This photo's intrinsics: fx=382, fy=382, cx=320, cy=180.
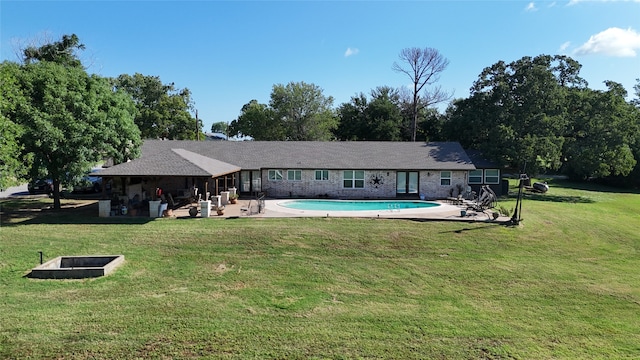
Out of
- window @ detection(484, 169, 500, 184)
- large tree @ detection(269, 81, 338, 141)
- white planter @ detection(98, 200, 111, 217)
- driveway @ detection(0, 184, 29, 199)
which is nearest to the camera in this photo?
white planter @ detection(98, 200, 111, 217)

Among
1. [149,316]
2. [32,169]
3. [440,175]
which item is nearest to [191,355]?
[149,316]

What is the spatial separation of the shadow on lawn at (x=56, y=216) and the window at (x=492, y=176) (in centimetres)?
2341

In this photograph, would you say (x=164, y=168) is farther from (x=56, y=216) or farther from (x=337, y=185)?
(x=337, y=185)

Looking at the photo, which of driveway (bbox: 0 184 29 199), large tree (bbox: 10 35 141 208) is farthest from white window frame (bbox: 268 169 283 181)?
driveway (bbox: 0 184 29 199)

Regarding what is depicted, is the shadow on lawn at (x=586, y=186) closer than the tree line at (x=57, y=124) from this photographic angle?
No

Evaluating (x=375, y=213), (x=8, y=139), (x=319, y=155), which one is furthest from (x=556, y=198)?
(x=8, y=139)

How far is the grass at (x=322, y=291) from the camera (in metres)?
8.04

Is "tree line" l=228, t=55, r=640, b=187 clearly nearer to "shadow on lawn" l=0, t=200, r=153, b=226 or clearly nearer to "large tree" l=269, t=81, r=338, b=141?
"large tree" l=269, t=81, r=338, b=141

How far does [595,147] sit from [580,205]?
20.8 feet

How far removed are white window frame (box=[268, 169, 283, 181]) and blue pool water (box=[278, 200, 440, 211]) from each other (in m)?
2.89

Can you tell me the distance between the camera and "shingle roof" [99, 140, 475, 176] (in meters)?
26.2

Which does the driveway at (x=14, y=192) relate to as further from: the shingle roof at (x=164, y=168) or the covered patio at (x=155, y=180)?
the shingle roof at (x=164, y=168)

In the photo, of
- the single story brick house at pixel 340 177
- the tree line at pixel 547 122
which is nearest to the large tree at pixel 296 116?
the tree line at pixel 547 122

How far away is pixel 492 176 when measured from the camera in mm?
29000
